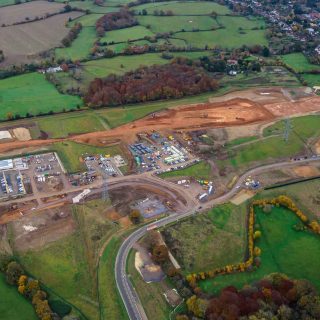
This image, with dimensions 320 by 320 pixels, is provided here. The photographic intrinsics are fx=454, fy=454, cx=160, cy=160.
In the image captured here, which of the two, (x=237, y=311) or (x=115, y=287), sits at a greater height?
(x=237, y=311)

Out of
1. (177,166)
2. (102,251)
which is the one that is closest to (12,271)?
(102,251)

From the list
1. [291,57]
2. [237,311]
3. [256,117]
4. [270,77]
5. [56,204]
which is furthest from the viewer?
[291,57]

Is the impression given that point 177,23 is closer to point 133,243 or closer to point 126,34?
point 126,34

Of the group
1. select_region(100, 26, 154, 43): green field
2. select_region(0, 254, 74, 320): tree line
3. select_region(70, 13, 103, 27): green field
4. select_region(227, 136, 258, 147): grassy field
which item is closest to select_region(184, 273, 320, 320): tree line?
select_region(0, 254, 74, 320): tree line

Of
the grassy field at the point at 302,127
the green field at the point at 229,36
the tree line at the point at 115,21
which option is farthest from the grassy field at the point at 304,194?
the tree line at the point at 115,21

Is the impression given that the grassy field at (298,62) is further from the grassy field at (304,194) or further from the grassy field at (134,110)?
the grassy field at (304,194)

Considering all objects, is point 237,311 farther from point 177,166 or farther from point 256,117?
point 256,117
